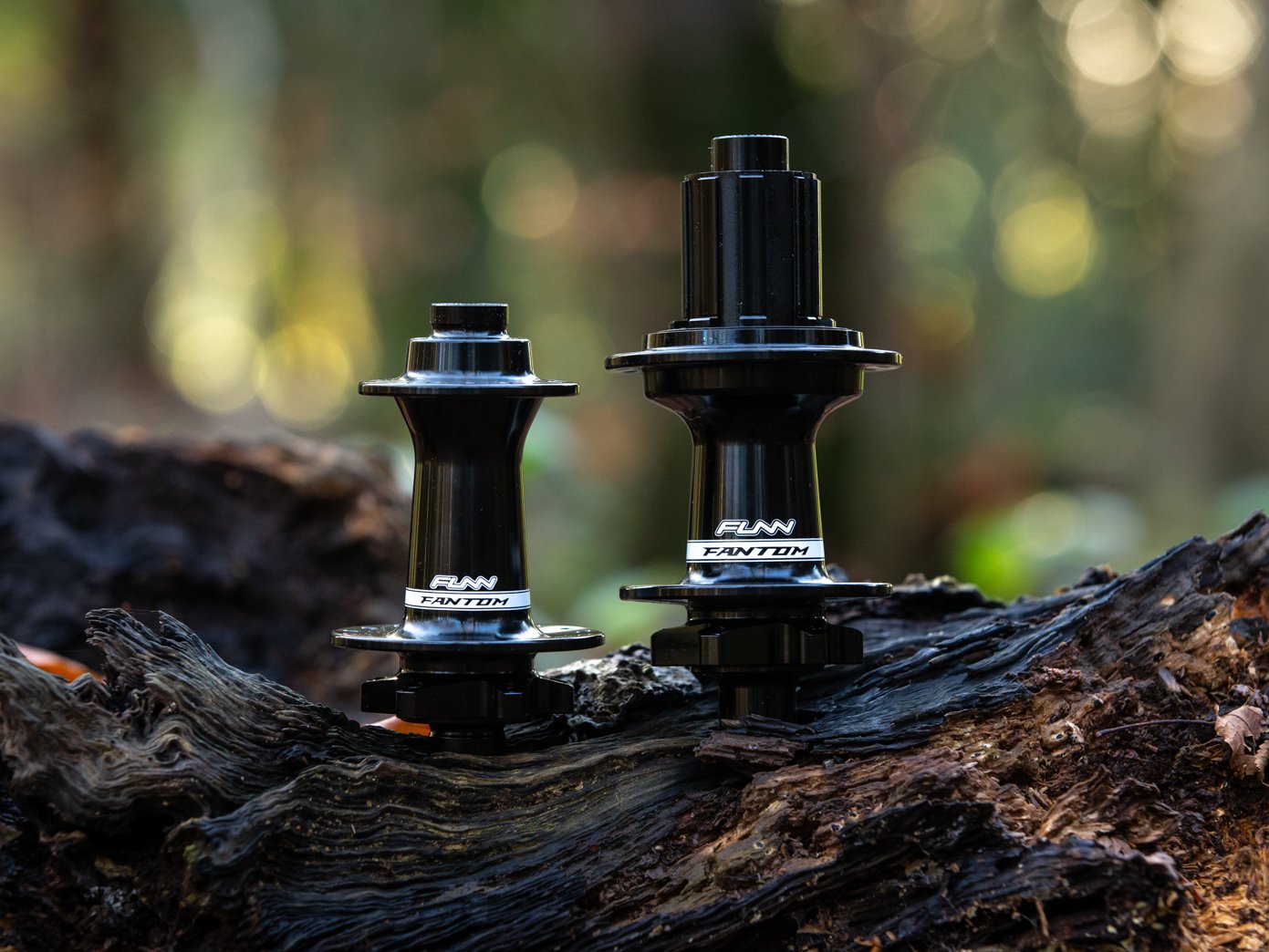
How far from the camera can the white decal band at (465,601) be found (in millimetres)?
1469

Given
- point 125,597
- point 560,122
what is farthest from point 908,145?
point 560,122

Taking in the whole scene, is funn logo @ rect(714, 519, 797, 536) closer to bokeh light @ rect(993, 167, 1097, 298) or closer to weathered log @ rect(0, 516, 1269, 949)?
weathered log @ rect(0, 516, 1269, 949)

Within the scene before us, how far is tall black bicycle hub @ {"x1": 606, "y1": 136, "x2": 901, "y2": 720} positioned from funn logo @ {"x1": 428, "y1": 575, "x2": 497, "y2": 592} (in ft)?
0.50

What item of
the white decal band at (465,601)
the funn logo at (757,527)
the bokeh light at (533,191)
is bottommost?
the white decal band at (465,601)

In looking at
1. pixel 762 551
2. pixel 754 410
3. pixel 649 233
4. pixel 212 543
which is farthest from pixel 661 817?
pixel 649 233

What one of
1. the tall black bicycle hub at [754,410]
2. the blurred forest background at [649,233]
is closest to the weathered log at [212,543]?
the blurred forest background at [649,233]

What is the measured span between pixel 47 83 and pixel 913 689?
43.2 ft

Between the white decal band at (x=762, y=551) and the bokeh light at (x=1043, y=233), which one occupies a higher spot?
the bokeh light at (x=1043, y=233)

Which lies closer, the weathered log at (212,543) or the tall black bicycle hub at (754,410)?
the tall black bicycle hub at (754,410)

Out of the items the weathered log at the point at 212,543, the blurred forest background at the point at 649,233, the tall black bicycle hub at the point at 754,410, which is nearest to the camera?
the tall black bicycle hub at the point at 754,410

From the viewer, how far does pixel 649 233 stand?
21.0 ft

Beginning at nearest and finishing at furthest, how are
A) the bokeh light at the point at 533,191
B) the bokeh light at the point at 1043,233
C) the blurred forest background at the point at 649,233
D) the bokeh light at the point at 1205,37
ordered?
the blurred forest background at the point at 649,233 < the bokeh light at the point at 1205,37 < the bokeh light at the point at 533,191 < the bokeh light at the point at 1043,233

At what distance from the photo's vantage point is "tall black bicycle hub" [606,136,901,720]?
144 centimetres

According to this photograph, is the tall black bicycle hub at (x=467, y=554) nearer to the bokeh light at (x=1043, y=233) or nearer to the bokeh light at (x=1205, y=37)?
the bokeh light at (x=1205, y=37)
